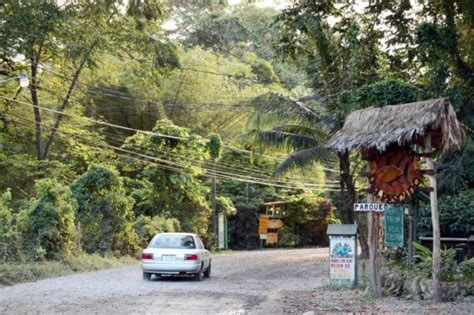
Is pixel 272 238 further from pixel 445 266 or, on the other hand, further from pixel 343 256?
pixel 445 266

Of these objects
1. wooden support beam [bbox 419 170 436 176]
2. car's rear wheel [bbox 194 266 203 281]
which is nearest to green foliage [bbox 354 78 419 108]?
wooden support beam [bbox 419 170 436 176]

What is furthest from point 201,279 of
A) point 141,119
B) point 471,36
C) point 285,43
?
point 141,119

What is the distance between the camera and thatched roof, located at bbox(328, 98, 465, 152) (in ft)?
41.8

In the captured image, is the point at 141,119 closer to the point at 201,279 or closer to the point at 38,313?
the point at 201,279

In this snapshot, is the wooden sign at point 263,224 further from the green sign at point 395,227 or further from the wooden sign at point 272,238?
the green sign at point 395,227

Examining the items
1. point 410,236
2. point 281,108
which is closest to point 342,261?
point 410,236

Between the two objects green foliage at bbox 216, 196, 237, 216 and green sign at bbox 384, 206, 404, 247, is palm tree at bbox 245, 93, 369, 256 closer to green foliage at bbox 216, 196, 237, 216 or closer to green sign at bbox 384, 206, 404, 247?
green sign at bbox 384, 206, 404, 247

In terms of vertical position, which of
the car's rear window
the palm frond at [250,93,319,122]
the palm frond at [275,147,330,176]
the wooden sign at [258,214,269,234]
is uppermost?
the palm frond at [250,93,319,122]

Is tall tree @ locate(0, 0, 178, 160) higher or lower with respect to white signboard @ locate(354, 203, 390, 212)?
higher

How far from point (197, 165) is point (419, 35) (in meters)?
23.8

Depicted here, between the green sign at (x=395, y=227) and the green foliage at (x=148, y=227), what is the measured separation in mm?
16932

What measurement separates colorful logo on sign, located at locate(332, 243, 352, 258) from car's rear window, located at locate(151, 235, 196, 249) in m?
4.85

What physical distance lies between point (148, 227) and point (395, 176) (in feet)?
64.3

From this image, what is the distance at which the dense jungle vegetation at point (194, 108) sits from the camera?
17.0 m
